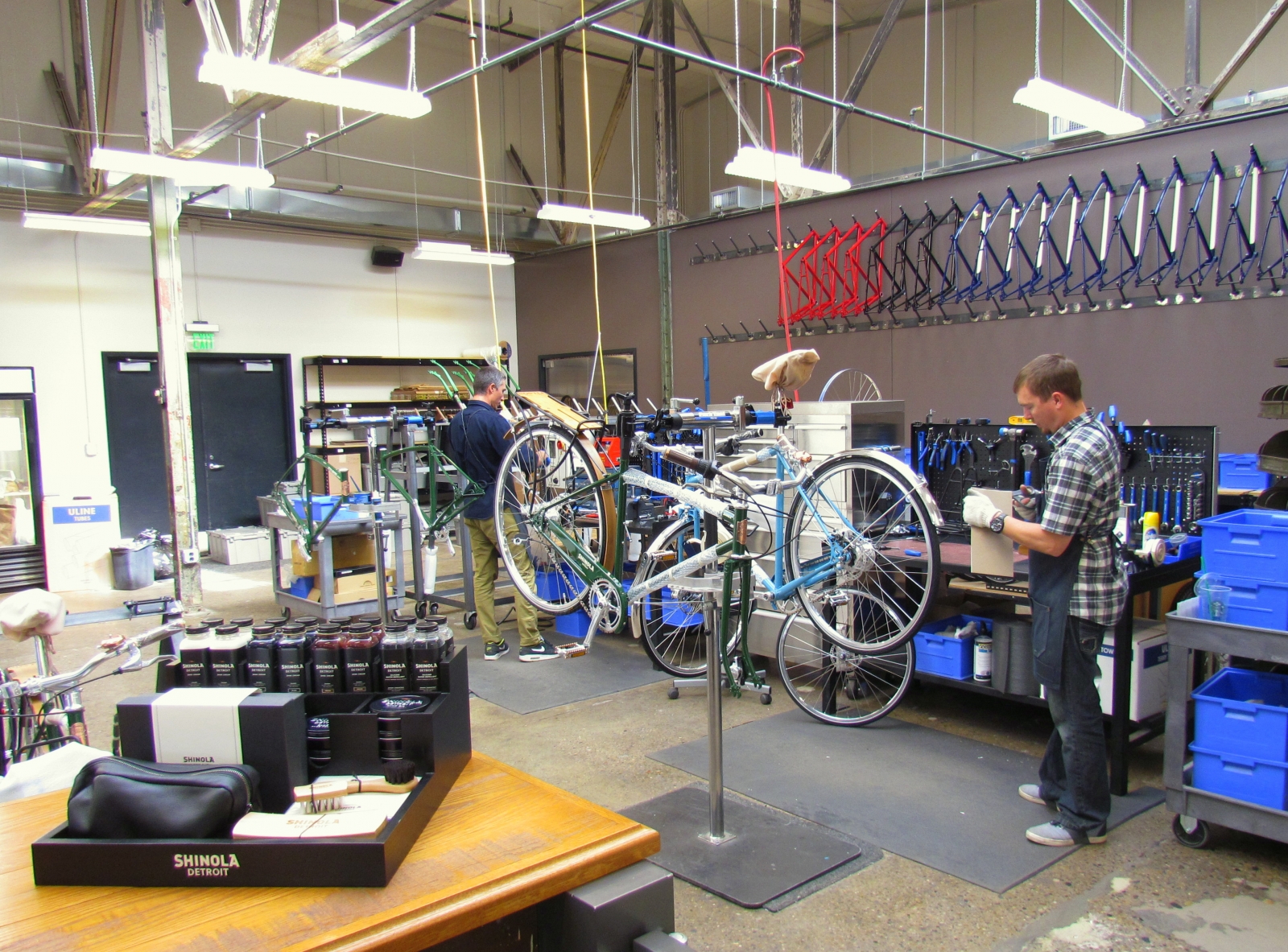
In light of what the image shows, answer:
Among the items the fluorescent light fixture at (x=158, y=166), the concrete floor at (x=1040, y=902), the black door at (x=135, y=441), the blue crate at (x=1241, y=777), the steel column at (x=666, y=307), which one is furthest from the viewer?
the steel column at (x=666, y=307)

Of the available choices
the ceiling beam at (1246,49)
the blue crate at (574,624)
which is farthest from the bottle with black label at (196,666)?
the ceiling beam at (1246,49)

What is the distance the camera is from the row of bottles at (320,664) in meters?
1.54

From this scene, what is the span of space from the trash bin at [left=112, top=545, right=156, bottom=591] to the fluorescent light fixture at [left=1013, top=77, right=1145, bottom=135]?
298 inches

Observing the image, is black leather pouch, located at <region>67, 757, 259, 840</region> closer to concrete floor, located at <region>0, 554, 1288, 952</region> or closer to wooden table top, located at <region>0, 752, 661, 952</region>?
wooden table top, located at <region>0, 752, 661, 952</region>

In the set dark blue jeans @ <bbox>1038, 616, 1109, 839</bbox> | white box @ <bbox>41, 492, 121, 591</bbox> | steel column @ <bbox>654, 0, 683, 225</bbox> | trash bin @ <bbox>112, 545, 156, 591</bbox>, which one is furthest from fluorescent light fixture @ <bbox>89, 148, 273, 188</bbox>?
dark blue jeans @ <bbox>1038, 616, 1109, 839</bbox>

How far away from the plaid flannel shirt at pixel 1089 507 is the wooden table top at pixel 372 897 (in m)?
1.92

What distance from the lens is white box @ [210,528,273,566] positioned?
8.81 m

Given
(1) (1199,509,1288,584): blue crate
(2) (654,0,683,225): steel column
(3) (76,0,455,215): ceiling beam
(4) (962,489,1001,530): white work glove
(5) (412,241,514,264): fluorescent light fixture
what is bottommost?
(1) (1199,509,1288,584): blue crate

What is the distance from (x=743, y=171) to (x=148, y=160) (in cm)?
369

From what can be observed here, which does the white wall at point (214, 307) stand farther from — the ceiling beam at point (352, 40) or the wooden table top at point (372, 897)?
the wooden table top at point (372, 897)

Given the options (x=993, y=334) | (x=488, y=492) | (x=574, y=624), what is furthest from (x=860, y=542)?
(x=993, y=334)

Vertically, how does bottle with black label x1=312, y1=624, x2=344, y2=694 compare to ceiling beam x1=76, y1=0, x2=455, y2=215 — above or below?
below

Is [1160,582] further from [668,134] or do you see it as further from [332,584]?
[668,134]

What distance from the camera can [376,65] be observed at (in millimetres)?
10133
